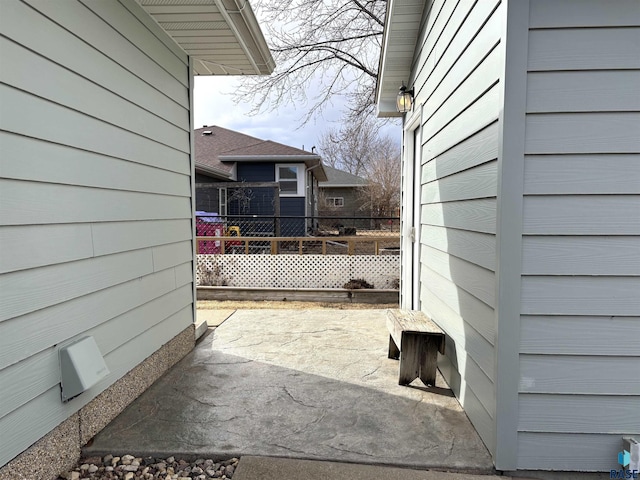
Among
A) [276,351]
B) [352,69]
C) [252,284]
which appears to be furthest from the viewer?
[352,69]

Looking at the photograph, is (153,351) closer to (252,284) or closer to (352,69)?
(252,284)

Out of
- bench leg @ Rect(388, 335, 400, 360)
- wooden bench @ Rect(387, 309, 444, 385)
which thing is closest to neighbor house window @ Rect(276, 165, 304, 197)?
bench leg @ Rect(388, 335, 400, 360)

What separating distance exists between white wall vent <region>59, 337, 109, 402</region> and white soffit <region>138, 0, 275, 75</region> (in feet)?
Answer: 6.90

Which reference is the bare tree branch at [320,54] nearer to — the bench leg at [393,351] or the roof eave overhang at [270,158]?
the roof eave overhang at [270,158]

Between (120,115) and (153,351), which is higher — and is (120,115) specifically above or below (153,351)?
above

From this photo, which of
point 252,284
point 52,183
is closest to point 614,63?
point 52,183

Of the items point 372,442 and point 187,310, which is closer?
point 372,442

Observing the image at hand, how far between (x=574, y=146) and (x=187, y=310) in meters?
3.10

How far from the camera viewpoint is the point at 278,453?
79.1 inches

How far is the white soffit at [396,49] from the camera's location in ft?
11.6

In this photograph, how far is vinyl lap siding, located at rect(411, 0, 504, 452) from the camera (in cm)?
195

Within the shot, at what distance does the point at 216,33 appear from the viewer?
10.1 feet

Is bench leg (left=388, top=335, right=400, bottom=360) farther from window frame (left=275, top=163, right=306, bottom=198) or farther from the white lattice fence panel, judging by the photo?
window frame (left=275, top=163, right=306, bottom=198)

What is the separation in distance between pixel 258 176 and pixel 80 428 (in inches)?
458
